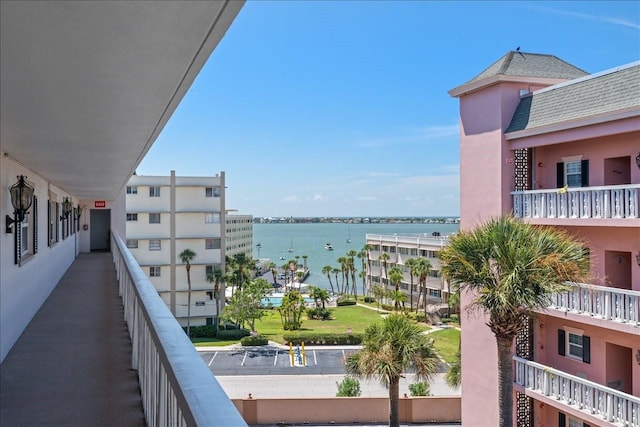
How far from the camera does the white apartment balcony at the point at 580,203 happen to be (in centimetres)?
936

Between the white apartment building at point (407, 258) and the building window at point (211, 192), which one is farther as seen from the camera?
the white apartment building at point (407, 258)

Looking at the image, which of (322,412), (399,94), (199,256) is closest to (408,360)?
(322,412)

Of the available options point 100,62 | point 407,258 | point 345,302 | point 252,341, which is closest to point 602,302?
point 100,62

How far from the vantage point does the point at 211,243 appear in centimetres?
4122

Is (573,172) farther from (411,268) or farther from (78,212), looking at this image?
(411,268)

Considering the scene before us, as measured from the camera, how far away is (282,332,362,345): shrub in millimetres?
34281

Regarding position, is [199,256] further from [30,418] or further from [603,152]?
[30,418]

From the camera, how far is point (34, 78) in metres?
2.88

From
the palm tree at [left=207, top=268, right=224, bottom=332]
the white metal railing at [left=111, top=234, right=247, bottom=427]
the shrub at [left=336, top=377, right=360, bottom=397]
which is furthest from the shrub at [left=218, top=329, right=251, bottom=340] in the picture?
the white metal railing at [left=111, top=234, right=247, bottom=427]

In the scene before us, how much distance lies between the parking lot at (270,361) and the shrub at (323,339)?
161cm

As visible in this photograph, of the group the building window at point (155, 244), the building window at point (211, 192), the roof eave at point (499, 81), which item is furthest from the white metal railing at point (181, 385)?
the building window at point (155, 244)

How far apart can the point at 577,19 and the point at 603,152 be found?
672 inches

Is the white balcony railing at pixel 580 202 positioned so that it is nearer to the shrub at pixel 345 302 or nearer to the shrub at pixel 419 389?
the shrub at pixel 419 389

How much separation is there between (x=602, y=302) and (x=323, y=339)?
26527 mm
